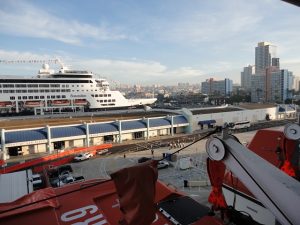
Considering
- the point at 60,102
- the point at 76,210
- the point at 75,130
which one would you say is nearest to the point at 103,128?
the point at 75,130

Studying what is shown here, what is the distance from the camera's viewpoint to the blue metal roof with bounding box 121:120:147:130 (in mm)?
29473

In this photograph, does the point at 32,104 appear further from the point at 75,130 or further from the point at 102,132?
the point at 102,132

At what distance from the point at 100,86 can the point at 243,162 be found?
50.0 meters

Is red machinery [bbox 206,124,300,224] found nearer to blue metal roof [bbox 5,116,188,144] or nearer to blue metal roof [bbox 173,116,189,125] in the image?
blue metal roof [bbox 5,116,188,144]

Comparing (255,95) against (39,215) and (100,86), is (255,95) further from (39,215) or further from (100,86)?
(39,215)

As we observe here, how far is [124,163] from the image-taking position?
68.4 ft

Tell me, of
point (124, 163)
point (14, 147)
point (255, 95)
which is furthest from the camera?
point (255, 95)

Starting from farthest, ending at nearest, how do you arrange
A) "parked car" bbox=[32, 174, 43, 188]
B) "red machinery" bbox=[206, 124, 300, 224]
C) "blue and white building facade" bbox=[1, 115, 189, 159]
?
"blue and white building facade" bbox=[1, 115, 189, 159] < "parked car" bbox=[32, 174, 43, 188] < "red machinery" bbox=[206, 124, 300, 224]

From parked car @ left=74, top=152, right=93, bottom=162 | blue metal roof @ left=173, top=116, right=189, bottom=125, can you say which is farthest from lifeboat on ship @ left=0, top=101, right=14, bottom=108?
blue metal roof @ left=173, top=116, right=189, bottom=125

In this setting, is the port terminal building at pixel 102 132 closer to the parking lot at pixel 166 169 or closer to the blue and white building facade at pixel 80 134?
the blue and white building facade at pixel 80 134

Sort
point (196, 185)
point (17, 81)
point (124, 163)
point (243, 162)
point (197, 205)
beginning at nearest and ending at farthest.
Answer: point (243, 162)
point (197, 205)
point (196, 185)
point (124, 163)
point (17, 81)

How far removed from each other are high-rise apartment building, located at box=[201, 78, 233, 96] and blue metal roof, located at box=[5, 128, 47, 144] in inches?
4241

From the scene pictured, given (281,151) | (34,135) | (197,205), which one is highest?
(281,151)

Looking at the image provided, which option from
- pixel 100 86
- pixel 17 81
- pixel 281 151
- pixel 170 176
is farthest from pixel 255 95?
pixel 281 151
